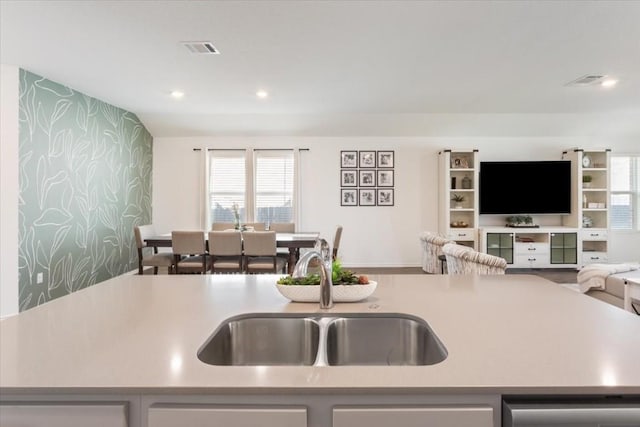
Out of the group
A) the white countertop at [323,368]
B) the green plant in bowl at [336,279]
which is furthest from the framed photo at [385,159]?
the green plant in bowl at [336,279]

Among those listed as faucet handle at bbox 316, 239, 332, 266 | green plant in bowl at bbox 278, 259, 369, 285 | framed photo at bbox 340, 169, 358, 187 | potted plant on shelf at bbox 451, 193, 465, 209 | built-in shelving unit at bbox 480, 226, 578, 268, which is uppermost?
framed photo at bbox 340, 169, 358, 187

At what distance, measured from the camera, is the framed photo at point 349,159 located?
7.06 metres

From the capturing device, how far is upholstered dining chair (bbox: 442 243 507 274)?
10.8 ft

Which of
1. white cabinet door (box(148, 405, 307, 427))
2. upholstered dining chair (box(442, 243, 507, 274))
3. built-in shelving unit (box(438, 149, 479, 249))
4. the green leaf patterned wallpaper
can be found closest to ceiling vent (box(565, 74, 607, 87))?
built-in shelving unit (box(438, 149, 479, 249))

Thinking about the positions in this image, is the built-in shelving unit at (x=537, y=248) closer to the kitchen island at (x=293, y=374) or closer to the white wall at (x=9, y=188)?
the kitchen island at (x=293, y=374)

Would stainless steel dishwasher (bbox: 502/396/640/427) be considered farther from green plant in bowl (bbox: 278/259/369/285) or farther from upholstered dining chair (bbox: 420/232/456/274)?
upholstered dining chair (bbox: 420/232/456/274)

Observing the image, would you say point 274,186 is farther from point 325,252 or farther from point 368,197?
point 325,252

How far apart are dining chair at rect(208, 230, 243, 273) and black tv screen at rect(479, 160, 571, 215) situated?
4.55m

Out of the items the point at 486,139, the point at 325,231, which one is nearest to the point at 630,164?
the point at 486,139

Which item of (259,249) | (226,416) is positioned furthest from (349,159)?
(226,416)

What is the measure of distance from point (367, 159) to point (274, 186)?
1802 millimetres

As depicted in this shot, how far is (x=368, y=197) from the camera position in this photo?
7.09m

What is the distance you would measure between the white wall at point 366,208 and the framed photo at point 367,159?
0.11m

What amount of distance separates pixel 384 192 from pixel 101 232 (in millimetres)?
4698
